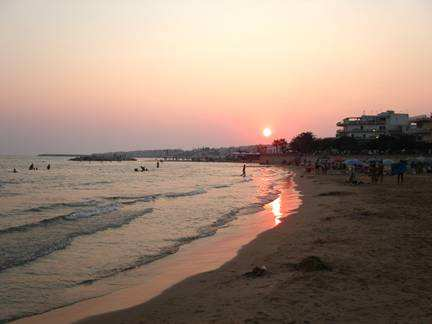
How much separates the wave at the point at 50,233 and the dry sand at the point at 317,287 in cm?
495

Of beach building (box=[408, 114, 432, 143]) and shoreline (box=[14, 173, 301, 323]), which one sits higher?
beach building (box=[408, 114, 432, 143])

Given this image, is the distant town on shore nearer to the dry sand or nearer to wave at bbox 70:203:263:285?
wave at bbox 70:203:263:285

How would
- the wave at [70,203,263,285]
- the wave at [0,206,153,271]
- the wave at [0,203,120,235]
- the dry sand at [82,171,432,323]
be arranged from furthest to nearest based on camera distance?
1. the wave at [0,203,120,235]
2. the wave at [0,206,153,271]
3. the wave at [70,203,263,285]
4. the dry sand at [82,171,432,323]

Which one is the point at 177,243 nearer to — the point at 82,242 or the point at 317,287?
the point at 82,242

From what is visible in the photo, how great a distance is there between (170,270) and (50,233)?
6.70 metres

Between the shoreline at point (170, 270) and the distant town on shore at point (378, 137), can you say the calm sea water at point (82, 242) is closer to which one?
the shoreline at point (170, 270)

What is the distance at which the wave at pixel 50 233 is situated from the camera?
1122 centimetres

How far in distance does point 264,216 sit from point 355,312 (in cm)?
1354

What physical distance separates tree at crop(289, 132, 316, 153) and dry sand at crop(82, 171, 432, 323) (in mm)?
109818

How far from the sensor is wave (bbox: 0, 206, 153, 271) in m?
11.2

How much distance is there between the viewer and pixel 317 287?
22.8 feet

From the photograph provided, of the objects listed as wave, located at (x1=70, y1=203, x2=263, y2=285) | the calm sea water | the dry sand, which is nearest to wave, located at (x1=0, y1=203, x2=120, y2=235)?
the calm sea water

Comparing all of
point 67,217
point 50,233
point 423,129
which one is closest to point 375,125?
point 423,129

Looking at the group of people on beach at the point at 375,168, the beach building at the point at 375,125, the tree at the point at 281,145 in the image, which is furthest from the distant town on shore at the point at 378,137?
the tree at the point at 281,145
